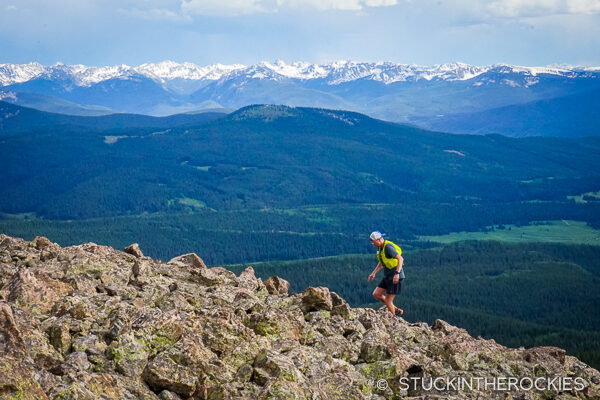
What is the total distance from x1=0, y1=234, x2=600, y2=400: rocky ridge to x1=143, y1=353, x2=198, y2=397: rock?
0.10ft

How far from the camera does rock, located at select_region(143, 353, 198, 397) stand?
1658 centimetres

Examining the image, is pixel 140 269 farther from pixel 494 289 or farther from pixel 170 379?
pixel 494 289

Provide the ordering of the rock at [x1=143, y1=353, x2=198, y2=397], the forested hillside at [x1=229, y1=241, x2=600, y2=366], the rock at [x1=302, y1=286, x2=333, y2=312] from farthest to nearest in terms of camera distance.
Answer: the forested hillside at [x1=229, y1=241, x2=600, y2=366] → the rock at [x1=302, y1=286, x2=333, y2=312] → the rock at [x1=143, y1=353, x2=198, y2=397]

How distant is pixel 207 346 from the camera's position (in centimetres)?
1947

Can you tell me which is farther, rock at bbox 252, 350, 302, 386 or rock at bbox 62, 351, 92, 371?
rock at bbox 252, 350, 302, 386

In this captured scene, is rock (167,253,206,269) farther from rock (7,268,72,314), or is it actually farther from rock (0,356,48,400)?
rock (0,356,48,400)

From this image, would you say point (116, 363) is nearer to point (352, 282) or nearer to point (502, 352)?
point (502, 352)

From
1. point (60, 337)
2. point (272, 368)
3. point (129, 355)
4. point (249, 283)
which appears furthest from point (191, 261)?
point (272, 368)

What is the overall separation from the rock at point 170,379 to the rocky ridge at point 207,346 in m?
0.03

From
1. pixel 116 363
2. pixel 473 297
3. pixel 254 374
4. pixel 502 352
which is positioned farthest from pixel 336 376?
pixel 473 297

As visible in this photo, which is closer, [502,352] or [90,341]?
[90,341]

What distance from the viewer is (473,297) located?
138 m

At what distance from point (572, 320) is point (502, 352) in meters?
102

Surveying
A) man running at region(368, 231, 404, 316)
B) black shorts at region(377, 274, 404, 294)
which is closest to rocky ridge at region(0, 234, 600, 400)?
black shorts at region(377, 274, 404, 294)
